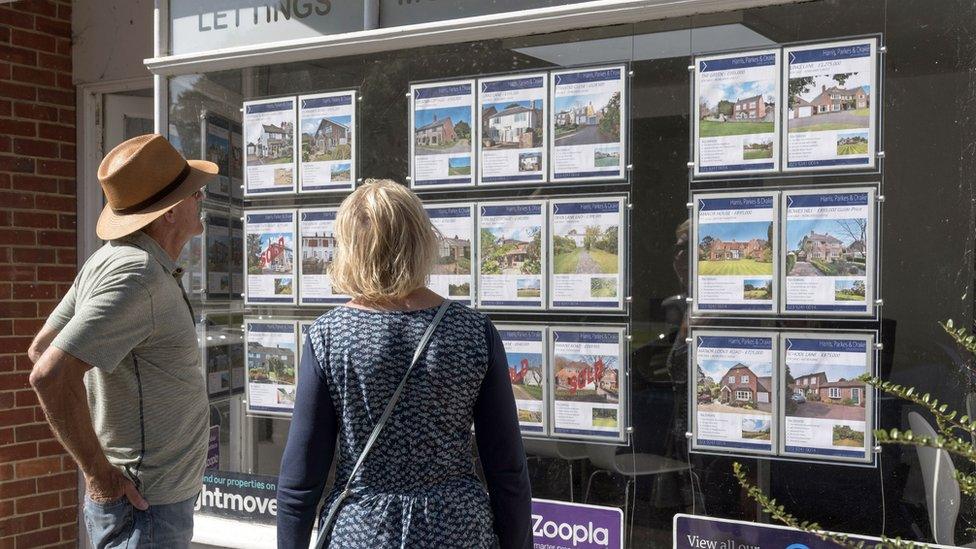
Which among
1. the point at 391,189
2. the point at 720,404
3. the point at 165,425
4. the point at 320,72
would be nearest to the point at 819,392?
the point at 720,404

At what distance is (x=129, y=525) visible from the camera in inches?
111

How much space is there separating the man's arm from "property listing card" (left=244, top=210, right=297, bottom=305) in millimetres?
1669

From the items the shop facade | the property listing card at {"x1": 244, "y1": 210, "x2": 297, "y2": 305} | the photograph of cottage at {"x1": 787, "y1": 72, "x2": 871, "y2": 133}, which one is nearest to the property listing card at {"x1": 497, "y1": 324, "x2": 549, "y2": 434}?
the shop facade

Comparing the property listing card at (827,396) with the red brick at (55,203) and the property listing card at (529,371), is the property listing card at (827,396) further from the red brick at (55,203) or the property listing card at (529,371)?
the red brick at (55,203)

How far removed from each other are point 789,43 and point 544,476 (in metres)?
1.84

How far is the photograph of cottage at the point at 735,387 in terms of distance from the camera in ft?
11.1

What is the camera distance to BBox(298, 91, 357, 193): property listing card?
13.8 ft

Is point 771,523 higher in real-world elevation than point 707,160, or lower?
lower

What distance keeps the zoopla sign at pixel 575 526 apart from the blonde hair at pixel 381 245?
5.44 feet

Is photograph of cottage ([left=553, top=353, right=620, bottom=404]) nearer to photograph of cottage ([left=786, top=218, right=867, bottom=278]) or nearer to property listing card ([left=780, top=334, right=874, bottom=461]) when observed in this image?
property listing card ([left=780, top=334, right=874, bottom=461])

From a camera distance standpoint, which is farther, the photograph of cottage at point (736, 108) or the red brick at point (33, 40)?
the red brick at point (33, 40)

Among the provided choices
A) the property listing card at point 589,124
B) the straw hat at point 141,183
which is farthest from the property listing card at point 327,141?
the straw hat at point 141,183

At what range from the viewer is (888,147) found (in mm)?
3209

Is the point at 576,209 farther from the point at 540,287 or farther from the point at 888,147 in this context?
the point at 888,147
